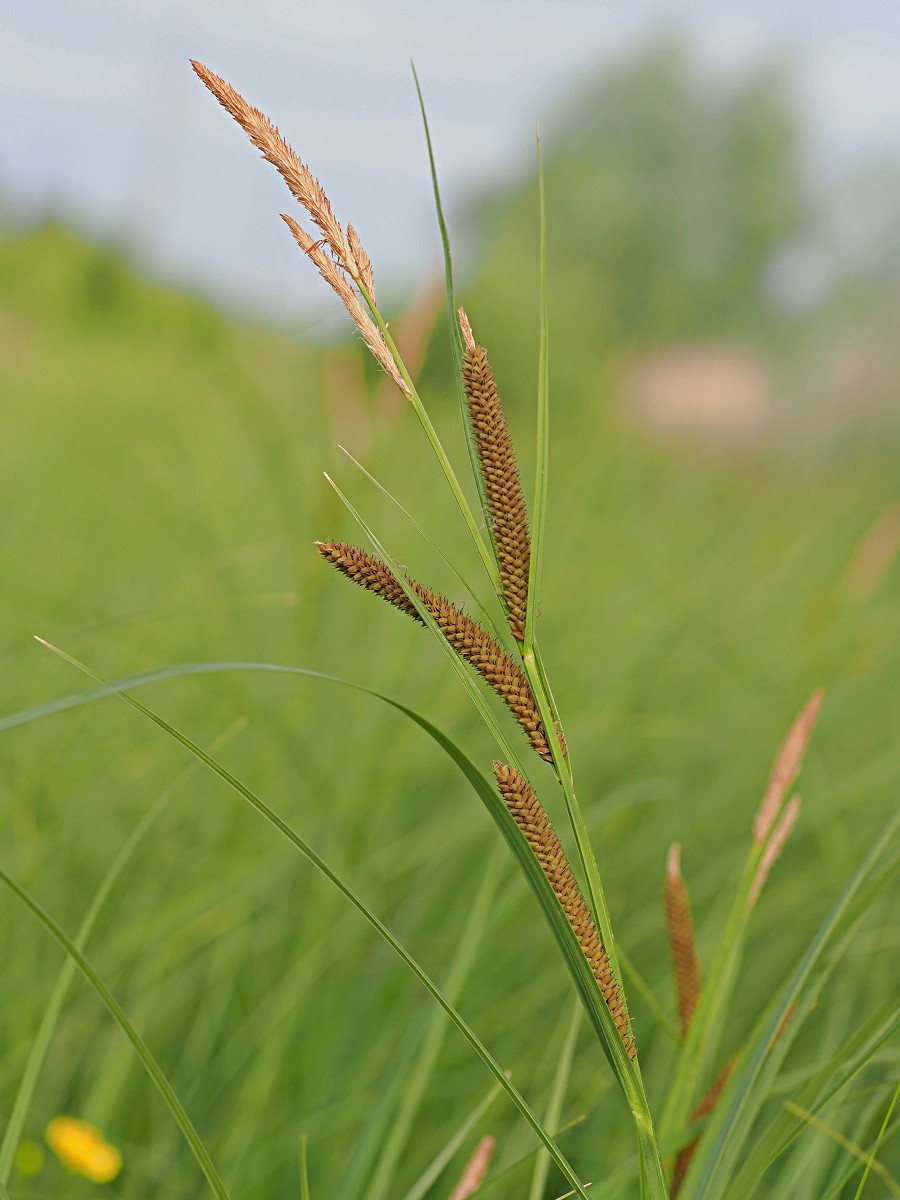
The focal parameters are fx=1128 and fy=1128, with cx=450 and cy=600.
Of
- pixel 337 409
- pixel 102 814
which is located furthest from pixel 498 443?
pixel 337 409

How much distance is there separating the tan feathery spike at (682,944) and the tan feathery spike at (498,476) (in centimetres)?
24

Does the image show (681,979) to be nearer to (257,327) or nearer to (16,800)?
(16,800)

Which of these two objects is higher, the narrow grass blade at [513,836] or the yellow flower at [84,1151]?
the narrow grass blade at [513,836]

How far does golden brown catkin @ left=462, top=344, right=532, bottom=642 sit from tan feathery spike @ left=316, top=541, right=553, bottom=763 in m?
0.02

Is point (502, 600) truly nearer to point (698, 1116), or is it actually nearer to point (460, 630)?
point (460, 630)

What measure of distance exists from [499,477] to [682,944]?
1.05ft

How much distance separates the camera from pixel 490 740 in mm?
1757

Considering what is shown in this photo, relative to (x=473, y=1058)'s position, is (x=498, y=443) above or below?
above

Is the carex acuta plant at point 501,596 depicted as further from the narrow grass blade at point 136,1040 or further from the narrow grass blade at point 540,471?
the narrow grass blade at point 136,1040

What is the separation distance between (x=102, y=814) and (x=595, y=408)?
3.98 ft

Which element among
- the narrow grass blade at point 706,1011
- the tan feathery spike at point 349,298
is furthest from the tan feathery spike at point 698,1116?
the tan feathery spike at point 349,298

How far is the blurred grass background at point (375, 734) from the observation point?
3.82ft

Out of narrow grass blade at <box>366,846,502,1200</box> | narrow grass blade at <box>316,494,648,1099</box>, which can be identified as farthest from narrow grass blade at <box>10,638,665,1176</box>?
narrow grass blade at <box>366,846,502,1200</box>

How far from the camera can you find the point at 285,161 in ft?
1.22
